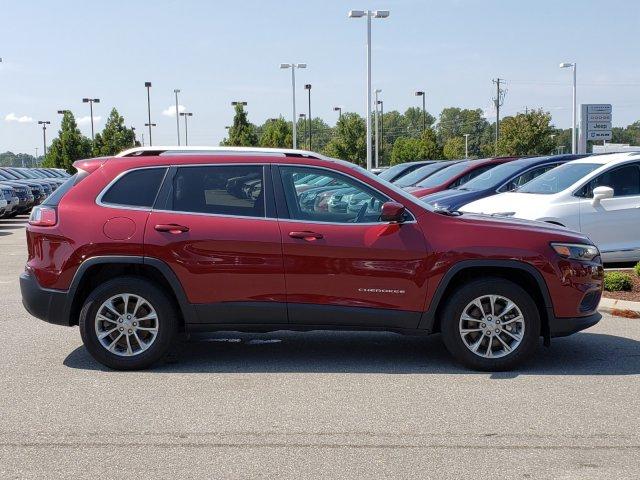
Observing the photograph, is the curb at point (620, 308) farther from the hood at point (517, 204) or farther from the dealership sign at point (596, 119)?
the dealership sign at point (596, 119)

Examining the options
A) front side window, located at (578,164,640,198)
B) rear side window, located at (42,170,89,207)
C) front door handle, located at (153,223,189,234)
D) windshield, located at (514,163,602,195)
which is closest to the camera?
front door handle, located at (153,223,189,234)

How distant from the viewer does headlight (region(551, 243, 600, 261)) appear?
21.5 feet

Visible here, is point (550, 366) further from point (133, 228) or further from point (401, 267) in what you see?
point (133, 228)

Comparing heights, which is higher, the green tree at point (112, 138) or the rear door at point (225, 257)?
the green tree at point (112, 138)

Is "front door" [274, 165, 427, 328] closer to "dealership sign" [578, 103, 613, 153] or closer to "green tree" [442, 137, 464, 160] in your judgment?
"dealership sign" [578, 103, 613, 153]

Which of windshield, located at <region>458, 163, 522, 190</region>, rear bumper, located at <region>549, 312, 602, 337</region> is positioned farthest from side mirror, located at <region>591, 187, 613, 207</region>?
rear bumper, located at <region>549, 312, 602, 337</region>

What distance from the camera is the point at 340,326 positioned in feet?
21.3

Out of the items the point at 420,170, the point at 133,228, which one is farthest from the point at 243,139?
the point at 133,228

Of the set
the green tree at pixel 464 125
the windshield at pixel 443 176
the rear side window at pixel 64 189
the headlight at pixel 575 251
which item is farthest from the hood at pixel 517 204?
the green tree at pixel 464 125

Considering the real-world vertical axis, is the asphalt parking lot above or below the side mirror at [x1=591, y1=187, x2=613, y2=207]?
below

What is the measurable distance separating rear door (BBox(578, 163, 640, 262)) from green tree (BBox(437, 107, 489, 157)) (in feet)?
407

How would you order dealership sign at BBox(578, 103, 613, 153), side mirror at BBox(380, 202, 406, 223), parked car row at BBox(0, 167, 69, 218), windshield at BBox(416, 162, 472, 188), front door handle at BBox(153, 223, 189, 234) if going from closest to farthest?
side mirror at BBox(380, 202, 406, 223), front door handle at BBox(153, 223, 189, 234), windshield at BBox(416, 162, 472, 188), parked car row at BBox(0, 167, 69, 218), dealership sign at BBox(578, 103, 613, 153)

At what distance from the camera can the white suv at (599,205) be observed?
1109 centimetres

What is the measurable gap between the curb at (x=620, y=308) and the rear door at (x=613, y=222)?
7.17 feet
